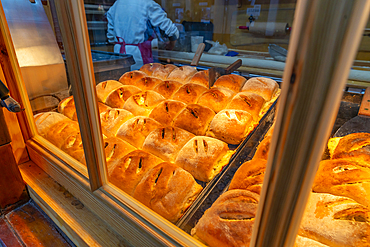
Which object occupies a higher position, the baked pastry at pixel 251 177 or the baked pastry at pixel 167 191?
the baked pastry at pixel 251 177

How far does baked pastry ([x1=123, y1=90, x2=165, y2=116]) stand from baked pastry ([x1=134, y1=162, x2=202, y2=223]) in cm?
84

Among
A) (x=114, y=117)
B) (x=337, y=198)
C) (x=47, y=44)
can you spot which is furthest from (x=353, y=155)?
(x=47, y=44)

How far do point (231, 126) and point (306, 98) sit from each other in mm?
1223

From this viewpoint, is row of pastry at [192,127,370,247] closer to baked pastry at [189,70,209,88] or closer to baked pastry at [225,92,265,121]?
baked pastry at [225,92,265,121]

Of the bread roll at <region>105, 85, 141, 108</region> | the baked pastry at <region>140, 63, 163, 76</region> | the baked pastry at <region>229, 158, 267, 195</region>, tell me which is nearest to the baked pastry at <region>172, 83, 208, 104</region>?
the bread roll at <region>105, 85, 141, 108</region>

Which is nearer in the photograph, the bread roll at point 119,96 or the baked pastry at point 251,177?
the baked pastry at point 251,177

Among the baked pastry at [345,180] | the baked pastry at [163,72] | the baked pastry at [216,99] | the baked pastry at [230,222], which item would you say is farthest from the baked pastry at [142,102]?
the baked pastry at [345,180]

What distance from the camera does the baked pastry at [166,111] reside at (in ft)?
5.45

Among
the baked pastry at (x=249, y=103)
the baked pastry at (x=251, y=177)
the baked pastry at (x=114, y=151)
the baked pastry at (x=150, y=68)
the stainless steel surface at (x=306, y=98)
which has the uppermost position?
the stainless steel surface at (x=306, y=98)

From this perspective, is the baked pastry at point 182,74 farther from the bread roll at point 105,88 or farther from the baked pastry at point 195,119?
the baked pastry at point 195,119

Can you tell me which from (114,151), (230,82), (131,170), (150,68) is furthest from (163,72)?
(131,170)

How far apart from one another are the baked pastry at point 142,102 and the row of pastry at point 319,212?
3.57ft

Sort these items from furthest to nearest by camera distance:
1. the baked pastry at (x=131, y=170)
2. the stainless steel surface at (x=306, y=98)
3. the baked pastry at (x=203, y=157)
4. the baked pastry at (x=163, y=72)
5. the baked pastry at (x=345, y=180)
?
the baked pastry at (x=163, y=72) < the baked pastry at (x=203, y=157) < the baked pastry at (x=131, y=170) < the baked pastry at (x=345, y=180) < the stainless steel surface at (x=306, y=98)

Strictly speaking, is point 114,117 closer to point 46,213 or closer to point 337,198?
point 46,213
